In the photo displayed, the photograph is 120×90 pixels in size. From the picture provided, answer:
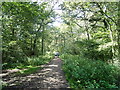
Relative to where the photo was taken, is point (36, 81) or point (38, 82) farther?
point (36, 81)

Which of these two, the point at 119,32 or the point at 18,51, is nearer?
the point at 119,32

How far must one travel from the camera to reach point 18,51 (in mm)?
7785

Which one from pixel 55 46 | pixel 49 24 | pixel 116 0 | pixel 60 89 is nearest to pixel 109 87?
pixel 60 89

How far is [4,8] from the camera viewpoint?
17.1 ft

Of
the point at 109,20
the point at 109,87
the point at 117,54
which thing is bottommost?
the point at 109,87

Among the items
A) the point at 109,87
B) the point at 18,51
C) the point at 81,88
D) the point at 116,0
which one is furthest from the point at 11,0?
the point at 109,87

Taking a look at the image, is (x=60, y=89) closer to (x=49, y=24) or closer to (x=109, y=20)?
(x=109, y=20)

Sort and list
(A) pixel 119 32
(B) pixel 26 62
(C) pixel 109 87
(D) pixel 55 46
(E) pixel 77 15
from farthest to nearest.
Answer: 1. (D) pixel 55 46
2. (E) pixel 77 15
3. (B) pixel 26 62
4. (A) pixel 119 32
5. (C) pixel 109 87

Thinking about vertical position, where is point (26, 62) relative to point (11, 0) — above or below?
below

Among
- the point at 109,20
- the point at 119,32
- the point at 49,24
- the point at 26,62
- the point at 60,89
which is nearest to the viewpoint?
the point at 60,89

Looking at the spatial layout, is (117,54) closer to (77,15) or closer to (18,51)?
(77,15)

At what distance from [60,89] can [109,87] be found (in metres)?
2.37

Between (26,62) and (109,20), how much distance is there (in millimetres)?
8997

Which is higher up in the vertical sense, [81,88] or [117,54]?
[117,54]
